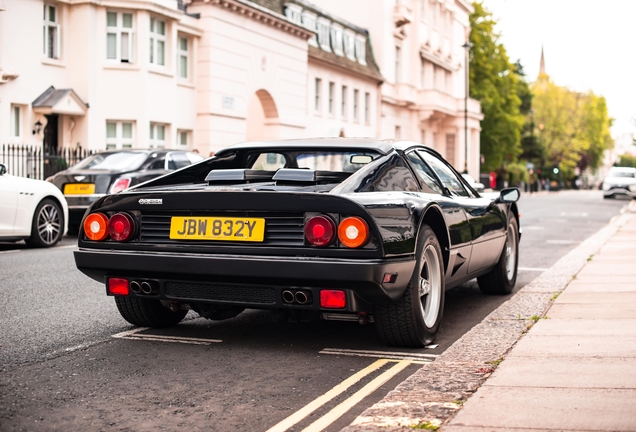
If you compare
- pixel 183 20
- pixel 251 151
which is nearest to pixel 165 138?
pixel 183 20

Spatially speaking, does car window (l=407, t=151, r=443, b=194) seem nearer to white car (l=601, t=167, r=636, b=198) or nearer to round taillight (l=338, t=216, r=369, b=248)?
round taillight (l=338, t=216, r=369, b=248)

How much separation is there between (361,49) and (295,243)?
45628 mm

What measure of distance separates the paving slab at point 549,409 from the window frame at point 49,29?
25846mm

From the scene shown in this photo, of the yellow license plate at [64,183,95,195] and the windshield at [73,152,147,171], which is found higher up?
the windshield at [73,152,147,171]

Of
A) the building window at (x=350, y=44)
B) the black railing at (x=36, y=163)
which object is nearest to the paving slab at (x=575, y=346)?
the black railing at (x=36, y=163)

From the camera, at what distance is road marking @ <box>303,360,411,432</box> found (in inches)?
161

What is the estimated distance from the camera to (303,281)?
5297 millimetres

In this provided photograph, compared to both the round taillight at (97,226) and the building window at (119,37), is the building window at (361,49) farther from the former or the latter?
the round taillight at (97,226)

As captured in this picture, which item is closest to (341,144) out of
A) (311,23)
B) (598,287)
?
(598,287)

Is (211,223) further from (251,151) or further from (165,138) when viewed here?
(165,138)

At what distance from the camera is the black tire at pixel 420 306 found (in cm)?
564

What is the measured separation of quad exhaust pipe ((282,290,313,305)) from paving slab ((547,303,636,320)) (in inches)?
100

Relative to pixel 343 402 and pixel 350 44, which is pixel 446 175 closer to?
pixel 343 402

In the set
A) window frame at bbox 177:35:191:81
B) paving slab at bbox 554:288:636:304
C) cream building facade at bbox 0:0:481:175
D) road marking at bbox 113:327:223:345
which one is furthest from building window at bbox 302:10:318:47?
road marking at bbox 113:327:223:345
